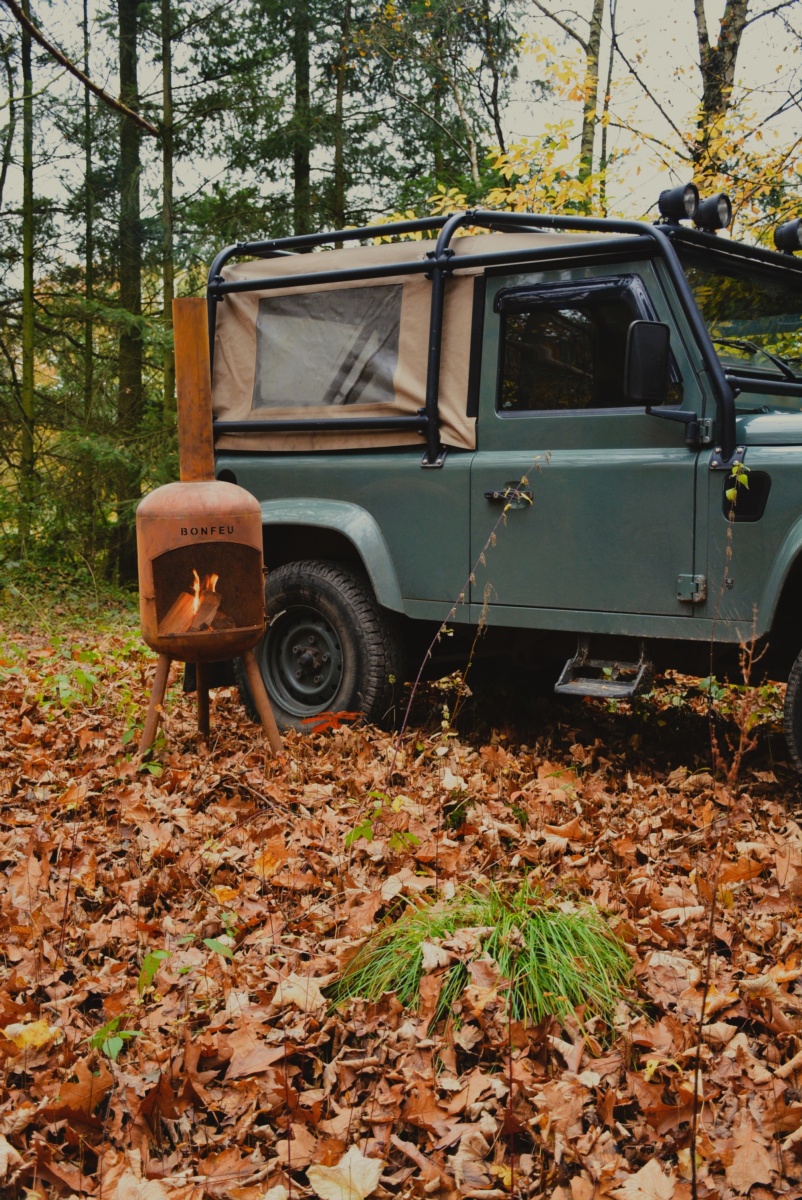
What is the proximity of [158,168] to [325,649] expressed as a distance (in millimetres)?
11145

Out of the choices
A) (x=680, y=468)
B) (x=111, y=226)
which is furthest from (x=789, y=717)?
(x=111, y=226)

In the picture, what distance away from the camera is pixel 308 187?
1534 cm

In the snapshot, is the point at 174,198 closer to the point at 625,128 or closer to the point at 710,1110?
the point at 625,128

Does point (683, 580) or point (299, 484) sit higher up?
point (299, 484)

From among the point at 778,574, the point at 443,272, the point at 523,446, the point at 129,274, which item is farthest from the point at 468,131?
the point at 778,574

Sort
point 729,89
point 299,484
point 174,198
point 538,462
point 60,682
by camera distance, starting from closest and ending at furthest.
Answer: point 538,462, point 299,484, point 60,682, point 729,89, point 174,198

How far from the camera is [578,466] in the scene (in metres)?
4.98

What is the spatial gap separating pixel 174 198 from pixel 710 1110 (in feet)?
47.2

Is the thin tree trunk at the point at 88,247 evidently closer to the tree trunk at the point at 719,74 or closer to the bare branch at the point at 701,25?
the bare branch at the point at 701,25

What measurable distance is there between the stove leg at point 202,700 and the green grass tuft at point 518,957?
2.54 m

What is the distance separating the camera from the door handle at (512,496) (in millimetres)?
5141

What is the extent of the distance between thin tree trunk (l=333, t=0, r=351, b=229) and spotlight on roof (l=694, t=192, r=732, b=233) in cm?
1099

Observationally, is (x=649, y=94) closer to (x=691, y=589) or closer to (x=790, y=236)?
(x=790, y=236)

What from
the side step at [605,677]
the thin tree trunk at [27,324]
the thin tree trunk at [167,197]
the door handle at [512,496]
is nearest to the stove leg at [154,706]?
the door handle at [512,496]
